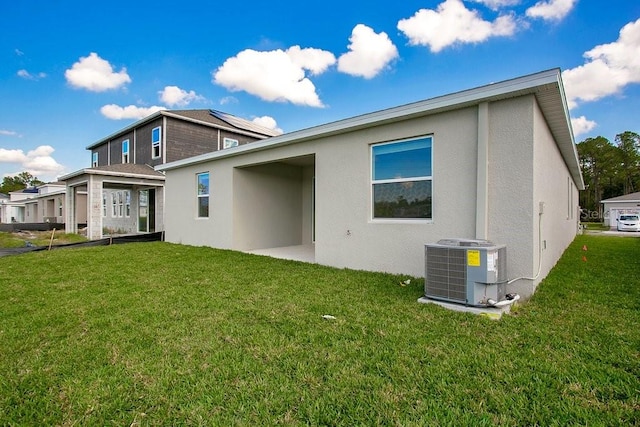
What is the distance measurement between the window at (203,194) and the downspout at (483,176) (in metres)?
7.59

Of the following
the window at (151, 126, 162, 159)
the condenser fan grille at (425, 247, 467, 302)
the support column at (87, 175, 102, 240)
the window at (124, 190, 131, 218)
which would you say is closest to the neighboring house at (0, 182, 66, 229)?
the window at (124, 190, 131, 218)

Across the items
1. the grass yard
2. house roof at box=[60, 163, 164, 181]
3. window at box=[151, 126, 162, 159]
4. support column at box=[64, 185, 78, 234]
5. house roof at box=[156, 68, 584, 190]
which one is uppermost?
window at box=[151, 126, 162, 159]

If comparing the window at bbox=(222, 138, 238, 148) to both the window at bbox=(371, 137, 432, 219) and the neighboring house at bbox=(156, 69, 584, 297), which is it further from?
the window at bbox=(371, 137, 432, 219)

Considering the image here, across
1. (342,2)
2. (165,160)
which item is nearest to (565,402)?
(342,2)

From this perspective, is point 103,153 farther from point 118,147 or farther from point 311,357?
point 311,357

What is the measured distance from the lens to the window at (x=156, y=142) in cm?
1514

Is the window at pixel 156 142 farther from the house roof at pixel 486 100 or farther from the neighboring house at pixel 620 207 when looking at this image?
the neighboring house at pixel 620 207

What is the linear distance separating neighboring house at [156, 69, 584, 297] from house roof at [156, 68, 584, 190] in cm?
2

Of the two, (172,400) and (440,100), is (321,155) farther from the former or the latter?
(172,400)

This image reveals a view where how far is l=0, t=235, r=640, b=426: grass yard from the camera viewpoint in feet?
6.14

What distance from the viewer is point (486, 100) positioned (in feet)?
14.2

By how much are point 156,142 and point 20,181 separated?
218 feet

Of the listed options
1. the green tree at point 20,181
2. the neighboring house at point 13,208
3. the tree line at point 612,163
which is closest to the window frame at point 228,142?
the neighboring house at point 13,208

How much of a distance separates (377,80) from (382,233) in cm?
908
